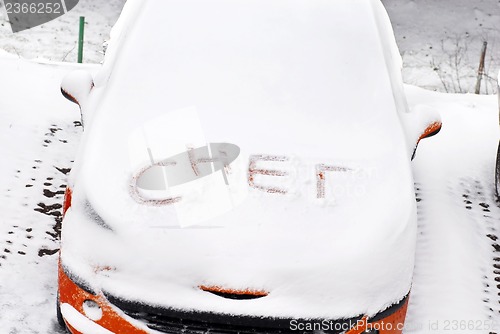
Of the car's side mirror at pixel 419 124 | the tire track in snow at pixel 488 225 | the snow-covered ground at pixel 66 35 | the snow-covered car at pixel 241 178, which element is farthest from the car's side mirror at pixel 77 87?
the snow-covered ground at pixel 66 35

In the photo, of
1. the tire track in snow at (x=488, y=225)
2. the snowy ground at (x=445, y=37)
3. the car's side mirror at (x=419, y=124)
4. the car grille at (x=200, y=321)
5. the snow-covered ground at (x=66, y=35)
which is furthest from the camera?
the snowy ground at (x=445, y=37)

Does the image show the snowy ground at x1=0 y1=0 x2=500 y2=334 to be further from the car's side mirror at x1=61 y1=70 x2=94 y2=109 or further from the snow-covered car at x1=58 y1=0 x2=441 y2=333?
the car's side mirror at x1=61 y1=70 x2=94 y2=109

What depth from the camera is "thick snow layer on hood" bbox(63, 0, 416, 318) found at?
2623 millimetres

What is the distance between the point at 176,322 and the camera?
2.61 m

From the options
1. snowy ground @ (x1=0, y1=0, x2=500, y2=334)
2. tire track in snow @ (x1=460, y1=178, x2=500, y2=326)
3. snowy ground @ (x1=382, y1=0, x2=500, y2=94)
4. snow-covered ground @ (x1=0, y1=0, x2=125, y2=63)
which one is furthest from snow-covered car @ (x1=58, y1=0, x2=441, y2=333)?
snowy ground @ (x1=382, y1=0, x2=500, y2=94)

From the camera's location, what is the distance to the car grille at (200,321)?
8.34 ft

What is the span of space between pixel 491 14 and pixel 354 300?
548 inches

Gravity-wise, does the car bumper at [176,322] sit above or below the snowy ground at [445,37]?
above

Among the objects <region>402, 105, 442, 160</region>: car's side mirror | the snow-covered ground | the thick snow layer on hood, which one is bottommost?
the snow-covered ground

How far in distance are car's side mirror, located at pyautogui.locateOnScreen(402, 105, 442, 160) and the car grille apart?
3.76 feet

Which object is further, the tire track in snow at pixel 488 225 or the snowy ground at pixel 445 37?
the snowy ground at pixel 445 37

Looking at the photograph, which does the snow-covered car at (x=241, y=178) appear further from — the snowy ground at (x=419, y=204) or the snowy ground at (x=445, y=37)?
the snowy ground at (x=445, y=37)

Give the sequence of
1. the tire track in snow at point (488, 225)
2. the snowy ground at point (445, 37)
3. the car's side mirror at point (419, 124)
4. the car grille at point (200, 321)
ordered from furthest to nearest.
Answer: the snowy ground at point (445, 37) < the tire track in snow at point (488, 225) < the car's side mirror at point (419, 124) < the car grille at point (200, 321)

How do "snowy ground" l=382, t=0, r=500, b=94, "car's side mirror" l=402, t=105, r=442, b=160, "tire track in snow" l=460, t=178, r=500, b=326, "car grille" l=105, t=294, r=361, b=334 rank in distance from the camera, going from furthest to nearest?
"snowy ground" l=382, t=0, r=500, b=94, "tire track in snow" l=460, t=178, r=500, b=326, "car's side mirror" l=402, t=105, r=442, b=160, "car grille" l=105, t=294, r=361, b=334
